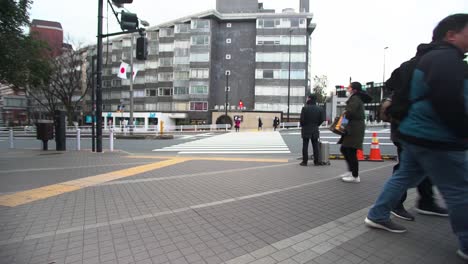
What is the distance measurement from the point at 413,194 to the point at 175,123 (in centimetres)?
4520

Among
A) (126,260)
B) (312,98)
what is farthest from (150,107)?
(126,260)

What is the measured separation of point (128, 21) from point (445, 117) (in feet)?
32.1

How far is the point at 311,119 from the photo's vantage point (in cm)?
700

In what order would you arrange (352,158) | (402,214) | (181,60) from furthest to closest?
(181,60), (352,158), (402,214)

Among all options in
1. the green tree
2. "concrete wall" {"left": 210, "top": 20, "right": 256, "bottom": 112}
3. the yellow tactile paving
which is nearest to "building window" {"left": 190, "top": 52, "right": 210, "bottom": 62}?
"concrete wall" {"left": 210, "top": 20, "right": 256, "bottom": 112}

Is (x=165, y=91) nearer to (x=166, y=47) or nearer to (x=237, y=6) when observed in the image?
(x=166, y=47)

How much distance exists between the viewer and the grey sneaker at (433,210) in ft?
11.3

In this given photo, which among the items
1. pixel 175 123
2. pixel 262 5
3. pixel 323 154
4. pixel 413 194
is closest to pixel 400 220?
pixel 413 194

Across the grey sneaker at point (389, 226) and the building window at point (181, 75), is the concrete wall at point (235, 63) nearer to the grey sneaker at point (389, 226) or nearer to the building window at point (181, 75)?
the building window at point (181, 75)

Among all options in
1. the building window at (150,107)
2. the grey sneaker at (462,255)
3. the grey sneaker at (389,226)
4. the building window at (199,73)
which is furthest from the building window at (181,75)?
the grey sneaker at (462,255)

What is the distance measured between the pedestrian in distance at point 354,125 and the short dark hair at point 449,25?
2.76 meters

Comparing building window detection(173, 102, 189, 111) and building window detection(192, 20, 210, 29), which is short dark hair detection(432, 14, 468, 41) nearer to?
building window detection(173, 102, 189, 111)

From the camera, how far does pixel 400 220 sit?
3314 millimetres

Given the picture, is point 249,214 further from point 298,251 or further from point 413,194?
point 413,194
